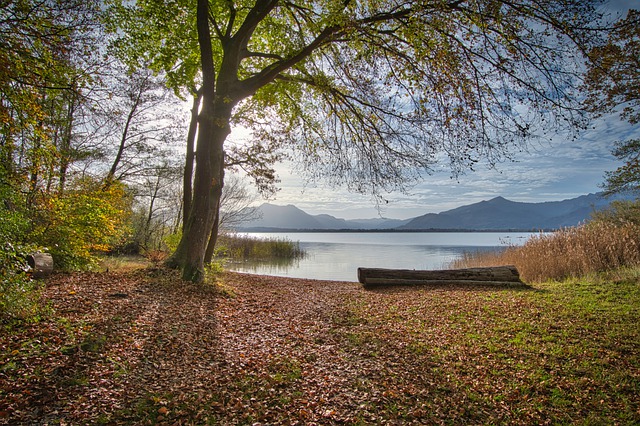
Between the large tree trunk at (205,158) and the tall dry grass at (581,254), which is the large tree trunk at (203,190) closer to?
the large tree trunk at (205,158)

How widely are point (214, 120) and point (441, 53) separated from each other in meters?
5.53

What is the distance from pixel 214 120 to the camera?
27.3 ft

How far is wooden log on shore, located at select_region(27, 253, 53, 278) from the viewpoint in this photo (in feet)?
22.7

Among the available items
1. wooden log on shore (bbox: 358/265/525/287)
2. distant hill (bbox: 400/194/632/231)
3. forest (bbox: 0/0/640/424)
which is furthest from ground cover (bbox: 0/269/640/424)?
distant hill (bbox: 400/194/632/231)

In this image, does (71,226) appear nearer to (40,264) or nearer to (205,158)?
(40,264)

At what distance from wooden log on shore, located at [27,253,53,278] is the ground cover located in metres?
0.38

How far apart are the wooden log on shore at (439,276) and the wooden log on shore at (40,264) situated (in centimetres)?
820

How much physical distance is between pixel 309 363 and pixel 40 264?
6.62 m

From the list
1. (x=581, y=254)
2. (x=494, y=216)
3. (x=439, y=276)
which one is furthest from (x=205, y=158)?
(x=494, y=216)

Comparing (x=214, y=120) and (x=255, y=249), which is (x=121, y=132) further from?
(x=255, y=249)

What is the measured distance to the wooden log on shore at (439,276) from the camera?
10297 millimetres

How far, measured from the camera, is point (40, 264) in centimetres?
709

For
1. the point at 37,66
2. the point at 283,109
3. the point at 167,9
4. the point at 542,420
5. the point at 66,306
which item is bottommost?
the point at 542,420

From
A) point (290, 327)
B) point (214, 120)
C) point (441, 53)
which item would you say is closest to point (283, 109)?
point (214, 120)
